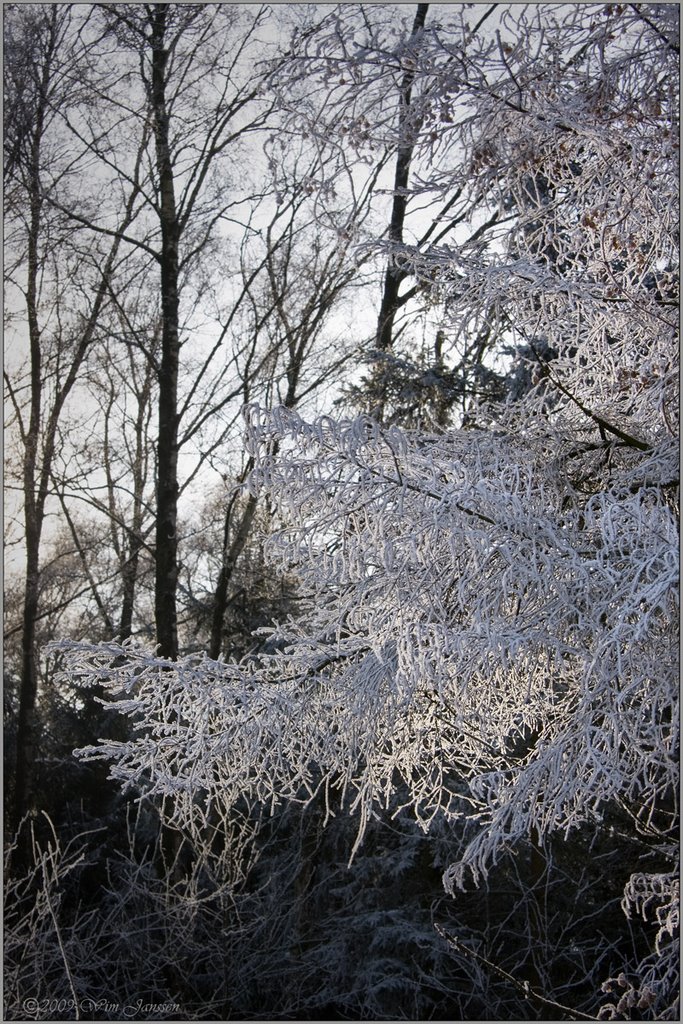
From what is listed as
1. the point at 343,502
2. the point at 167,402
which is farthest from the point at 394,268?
the point at 343,502

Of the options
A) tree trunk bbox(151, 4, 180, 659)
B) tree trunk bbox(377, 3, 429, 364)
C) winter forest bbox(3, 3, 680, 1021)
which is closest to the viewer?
winter forest bbox(3, 3, 680, 1021)

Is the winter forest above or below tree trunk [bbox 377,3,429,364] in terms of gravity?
below

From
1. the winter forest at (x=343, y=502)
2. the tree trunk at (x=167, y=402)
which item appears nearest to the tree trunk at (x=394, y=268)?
the winter forest at (x=343, y=502)

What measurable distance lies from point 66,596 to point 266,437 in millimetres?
2902

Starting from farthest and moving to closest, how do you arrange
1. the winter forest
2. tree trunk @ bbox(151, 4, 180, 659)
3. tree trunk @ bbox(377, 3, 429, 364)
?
tree trunk @ bbox(151, 4, 180, 659)
tree trunk @ bbox(377, 3, 429, 364)
the winter forest

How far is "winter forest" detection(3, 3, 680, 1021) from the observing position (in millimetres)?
1779

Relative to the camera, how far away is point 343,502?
68.8 inches

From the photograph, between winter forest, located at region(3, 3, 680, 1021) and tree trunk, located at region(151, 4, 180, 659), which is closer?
winter forest, located at region(3, 3, 680, 1021)

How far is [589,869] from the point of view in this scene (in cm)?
406

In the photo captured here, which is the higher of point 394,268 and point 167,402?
point 394,268

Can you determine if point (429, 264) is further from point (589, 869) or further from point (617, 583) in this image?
point (589, 869)

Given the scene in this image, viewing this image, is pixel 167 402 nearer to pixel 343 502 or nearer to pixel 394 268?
pixel 394 268

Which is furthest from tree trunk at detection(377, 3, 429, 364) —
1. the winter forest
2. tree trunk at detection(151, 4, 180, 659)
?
tree trunk at detection(151, 4, 180, 659)

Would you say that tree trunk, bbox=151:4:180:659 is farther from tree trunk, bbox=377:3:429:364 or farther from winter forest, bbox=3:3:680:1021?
tree trunk, bbox=377:3:429:364
